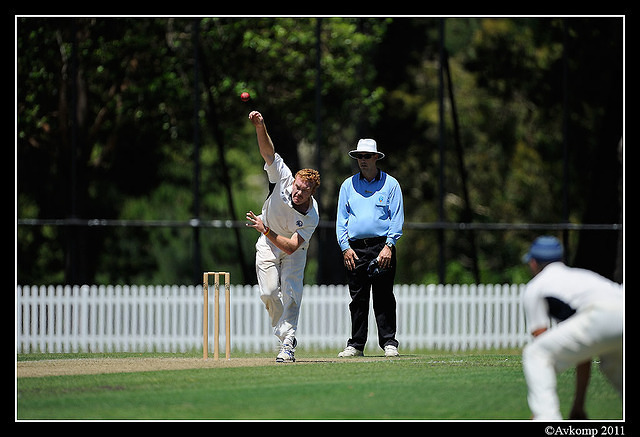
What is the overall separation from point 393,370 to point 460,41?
25635 mm

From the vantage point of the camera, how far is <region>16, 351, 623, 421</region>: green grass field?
28.0 ft

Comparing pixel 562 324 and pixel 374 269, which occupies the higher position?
pixel 374 269

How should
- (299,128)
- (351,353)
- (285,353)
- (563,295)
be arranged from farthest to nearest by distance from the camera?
(299,128)
(351,353)
(285,353)
(563,295)

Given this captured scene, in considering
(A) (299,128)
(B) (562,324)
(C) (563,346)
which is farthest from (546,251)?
(A) (299,128)

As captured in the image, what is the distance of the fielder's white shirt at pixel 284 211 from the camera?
10.4m

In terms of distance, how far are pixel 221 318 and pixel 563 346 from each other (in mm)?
12639

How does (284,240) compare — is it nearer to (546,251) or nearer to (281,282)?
(281,282)

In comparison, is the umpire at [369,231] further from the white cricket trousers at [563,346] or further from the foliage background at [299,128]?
the foliage background at [299,128]

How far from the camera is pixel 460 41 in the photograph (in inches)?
1362

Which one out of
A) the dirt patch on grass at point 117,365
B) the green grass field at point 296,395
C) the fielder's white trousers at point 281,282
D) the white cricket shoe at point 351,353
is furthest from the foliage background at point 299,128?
the green grass field at point 296,395

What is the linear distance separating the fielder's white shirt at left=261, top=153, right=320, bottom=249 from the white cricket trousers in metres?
3.63

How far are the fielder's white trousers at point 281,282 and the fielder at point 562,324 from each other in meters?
3.67

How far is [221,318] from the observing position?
19328mm
